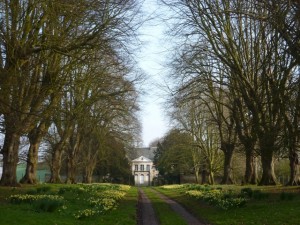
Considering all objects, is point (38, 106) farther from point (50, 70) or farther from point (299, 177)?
point (299, 177)

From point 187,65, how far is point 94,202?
15.1 metres

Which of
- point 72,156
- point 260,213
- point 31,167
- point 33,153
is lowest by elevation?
point 260,213

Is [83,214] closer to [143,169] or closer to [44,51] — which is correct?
[44,51]

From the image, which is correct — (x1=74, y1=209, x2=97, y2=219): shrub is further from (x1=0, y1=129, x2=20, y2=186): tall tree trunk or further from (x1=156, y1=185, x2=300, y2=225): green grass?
(x1=0, y1=129, x2=20, y2=186): tall tree trunk

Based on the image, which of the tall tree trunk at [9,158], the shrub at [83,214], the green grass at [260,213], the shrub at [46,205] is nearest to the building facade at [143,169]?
the tall tree trunk at [9,158]

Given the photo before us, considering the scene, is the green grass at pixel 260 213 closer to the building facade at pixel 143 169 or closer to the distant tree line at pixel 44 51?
the distant tree line at pixel 44 51

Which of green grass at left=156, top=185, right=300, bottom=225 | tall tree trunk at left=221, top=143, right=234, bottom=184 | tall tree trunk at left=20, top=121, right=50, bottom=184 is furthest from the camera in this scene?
tall tree trunk at left=221, top=143, right=234, bottom=184

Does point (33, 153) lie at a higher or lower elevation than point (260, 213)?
higher

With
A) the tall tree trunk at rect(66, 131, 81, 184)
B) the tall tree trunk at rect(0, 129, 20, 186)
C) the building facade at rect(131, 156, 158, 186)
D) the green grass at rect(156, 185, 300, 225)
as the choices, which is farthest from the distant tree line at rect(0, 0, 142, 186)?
the building facade at rect(131, 156, 158, 186)

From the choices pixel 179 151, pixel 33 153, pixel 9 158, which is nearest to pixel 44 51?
pixel 9 158

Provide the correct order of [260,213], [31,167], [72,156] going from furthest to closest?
[72,156] → [31,167] → [260,213]

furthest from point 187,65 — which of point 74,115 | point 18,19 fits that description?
point 18,19

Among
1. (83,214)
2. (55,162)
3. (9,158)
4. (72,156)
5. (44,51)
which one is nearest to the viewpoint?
(83,214)

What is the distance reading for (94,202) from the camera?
1677 centimetres
